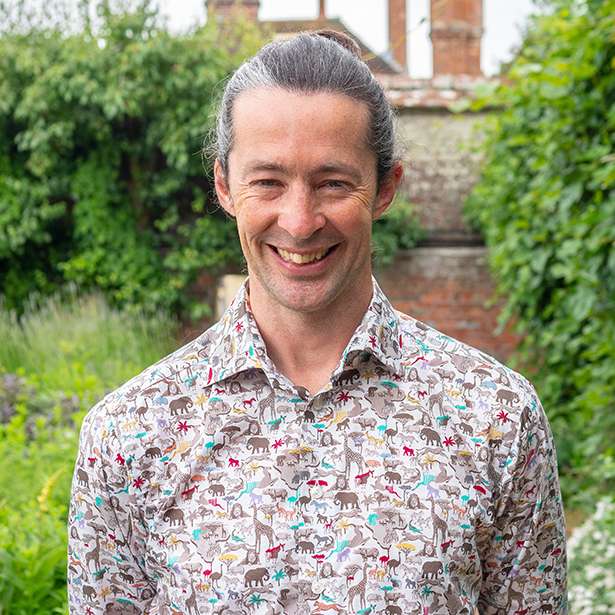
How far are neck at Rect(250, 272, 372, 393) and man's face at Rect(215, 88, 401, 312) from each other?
0.21 ft

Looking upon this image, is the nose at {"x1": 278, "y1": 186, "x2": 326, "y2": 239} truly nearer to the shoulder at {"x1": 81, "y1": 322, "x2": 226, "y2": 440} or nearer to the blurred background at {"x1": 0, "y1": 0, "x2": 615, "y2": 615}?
the shoulder at {"x1": 81, "y1": 322, "x2": 226, "y2": 440}

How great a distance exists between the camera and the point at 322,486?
68.7 inches

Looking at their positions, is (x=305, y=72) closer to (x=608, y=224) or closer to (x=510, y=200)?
(x=608, y=224)

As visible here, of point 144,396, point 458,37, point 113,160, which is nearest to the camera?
point 144,396

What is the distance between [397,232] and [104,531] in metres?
9.25

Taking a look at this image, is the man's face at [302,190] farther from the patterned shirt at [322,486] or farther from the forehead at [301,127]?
the patterned shirt at [322,486]

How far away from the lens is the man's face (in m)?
1.73

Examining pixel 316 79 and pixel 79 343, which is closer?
pixel 316 79

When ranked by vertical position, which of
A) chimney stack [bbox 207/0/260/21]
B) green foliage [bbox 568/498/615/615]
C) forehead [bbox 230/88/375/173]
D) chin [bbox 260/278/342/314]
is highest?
chimney stack [bbox 207/0/260/21]

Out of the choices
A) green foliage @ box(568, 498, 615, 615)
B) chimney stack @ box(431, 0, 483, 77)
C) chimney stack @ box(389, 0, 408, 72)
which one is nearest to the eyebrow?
green foliage @ box(568, 498, 615, 615)

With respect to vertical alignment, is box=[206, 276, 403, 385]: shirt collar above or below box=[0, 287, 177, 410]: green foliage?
above

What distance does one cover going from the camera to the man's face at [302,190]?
1.73 meters

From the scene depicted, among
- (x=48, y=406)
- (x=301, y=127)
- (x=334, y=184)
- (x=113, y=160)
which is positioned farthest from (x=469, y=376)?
(x=113, y=160)

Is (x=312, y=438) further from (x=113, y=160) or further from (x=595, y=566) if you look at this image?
(x=113, y=160)
